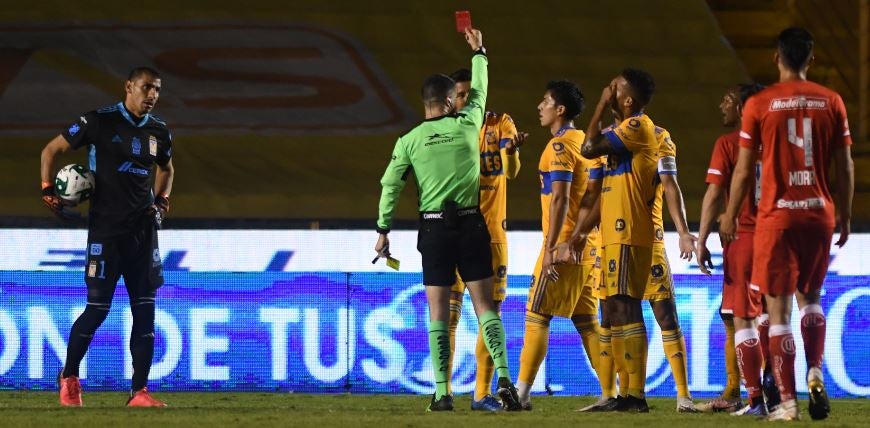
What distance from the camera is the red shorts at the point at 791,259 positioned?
6234mm

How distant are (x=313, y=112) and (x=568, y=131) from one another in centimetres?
875

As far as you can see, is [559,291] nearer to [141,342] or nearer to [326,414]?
[326,414]

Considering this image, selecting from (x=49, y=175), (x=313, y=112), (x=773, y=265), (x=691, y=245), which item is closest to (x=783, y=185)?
(x=773, y=265)

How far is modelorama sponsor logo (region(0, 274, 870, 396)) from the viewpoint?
10.1 m

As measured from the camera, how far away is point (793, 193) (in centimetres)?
623

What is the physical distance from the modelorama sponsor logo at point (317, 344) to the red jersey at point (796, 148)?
399 centimetres

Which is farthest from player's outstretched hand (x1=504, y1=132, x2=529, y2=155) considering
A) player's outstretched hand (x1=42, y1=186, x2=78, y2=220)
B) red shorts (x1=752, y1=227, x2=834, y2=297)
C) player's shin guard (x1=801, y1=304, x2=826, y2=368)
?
player's outstretched hand (x1=42, y1=186, x2=78, y2=220)

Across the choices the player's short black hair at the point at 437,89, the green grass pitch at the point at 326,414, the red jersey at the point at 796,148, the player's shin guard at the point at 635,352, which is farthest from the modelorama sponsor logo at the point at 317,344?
the red jersey at the point at 796,148

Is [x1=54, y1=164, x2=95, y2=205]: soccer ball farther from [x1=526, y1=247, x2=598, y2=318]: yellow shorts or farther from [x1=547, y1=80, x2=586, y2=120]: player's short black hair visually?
[x1=547, y1=80, x2=586, y2=120]: player's short black hair

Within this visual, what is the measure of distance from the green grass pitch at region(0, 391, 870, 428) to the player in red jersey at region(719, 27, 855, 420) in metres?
0.33

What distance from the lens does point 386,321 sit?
10.2 m

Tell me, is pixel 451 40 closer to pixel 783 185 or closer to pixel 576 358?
pixel 576 358

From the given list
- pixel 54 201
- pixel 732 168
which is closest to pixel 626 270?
pixel 732 168

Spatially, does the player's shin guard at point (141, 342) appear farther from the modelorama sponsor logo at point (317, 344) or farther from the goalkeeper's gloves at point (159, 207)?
the modelorama sponsor logo at point (317, 344)
